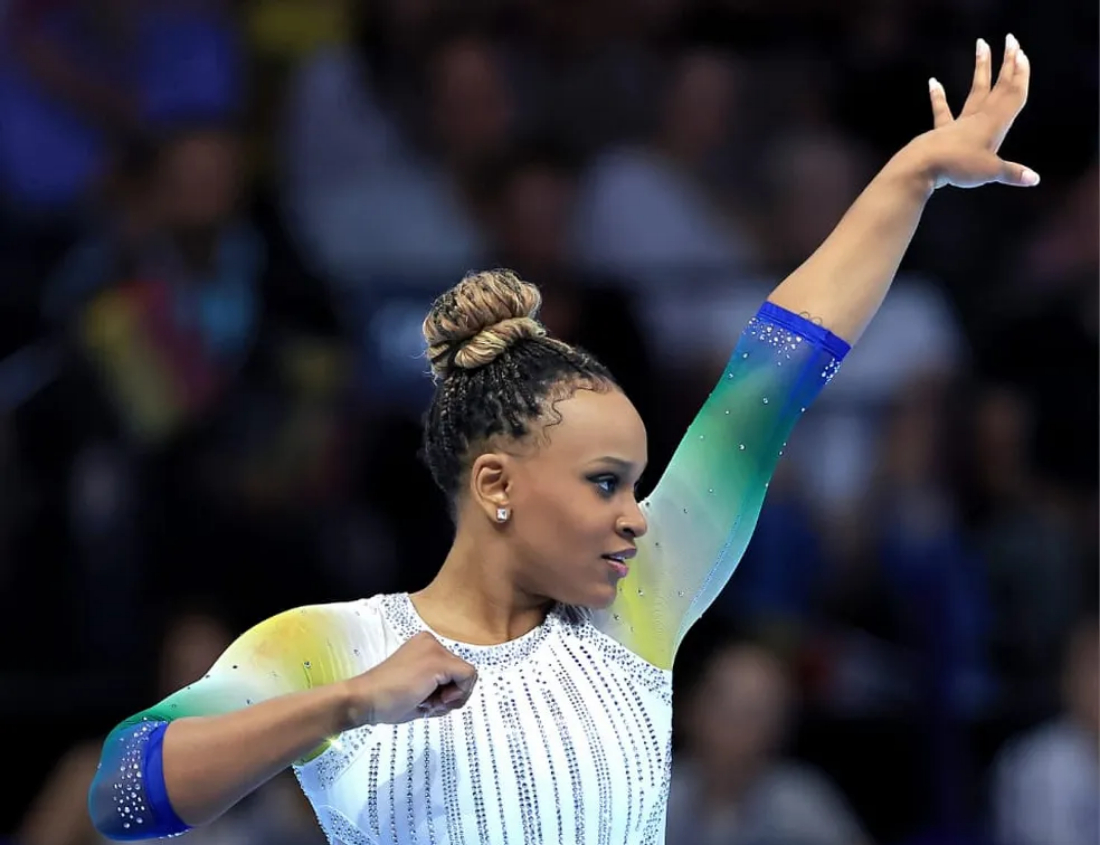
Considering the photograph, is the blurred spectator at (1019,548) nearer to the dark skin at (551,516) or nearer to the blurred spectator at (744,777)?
the blurred spectator at (744,777)

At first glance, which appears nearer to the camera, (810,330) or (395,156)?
(810,330)

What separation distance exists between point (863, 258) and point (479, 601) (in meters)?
0.71

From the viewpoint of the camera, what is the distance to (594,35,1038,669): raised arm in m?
2.30

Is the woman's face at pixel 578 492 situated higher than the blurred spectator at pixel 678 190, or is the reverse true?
the blurred spectator at pixel 678 190

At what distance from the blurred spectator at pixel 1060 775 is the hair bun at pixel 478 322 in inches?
106

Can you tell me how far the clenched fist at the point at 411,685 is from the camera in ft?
6.02

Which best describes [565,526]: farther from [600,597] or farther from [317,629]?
[317,629]

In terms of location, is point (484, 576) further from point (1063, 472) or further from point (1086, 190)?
point (1086, 190)

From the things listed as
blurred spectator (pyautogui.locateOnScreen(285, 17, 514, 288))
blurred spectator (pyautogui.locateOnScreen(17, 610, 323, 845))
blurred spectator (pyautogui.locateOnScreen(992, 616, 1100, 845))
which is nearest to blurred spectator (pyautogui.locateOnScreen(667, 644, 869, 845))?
blurred spectator (pyautogui.locateOnScreen(992, 616, 1100, 845))

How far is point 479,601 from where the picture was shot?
2.24m

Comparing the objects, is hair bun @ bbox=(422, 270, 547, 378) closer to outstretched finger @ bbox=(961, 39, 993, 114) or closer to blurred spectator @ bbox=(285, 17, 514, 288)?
outstretched finger @ bbox=(961, 39, 993, 114)

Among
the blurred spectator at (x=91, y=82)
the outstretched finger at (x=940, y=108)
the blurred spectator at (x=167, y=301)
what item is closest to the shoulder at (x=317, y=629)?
the outstretched finger at (x=940, y=108)

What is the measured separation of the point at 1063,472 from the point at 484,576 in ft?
10.0

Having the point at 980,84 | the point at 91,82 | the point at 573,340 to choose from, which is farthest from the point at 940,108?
the point at 91,82
